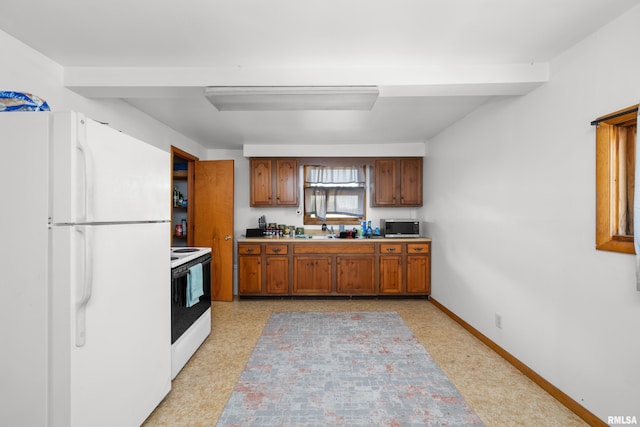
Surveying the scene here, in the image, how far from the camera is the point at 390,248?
183 inches

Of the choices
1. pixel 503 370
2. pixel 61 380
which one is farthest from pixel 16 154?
pixel 503 370

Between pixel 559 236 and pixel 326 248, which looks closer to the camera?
pixel 559 236

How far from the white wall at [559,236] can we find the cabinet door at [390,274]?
131cm

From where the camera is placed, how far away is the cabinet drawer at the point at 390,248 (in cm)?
465

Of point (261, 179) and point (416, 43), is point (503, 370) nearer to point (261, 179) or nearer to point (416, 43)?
point (416, 43)

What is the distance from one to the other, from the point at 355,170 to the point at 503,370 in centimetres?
348

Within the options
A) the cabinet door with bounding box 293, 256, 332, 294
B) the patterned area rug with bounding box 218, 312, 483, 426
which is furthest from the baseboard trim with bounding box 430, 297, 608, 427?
the cabinet door with bounding box 293, 256, 332, 294

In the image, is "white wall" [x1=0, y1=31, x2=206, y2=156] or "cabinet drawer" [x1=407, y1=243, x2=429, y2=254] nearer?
"white wall" [x1=0, y1=31, x2=206, y2=156]

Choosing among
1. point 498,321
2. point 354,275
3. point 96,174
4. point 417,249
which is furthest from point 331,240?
point 96,174

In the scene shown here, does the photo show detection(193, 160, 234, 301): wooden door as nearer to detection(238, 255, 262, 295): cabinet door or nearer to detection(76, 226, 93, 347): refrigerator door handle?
detection(238, 255, 262, 295): cabinet door

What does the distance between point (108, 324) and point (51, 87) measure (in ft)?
6.26

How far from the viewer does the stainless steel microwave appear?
15.8 ft

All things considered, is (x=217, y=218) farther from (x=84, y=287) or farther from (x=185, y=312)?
(x=84, y=287)

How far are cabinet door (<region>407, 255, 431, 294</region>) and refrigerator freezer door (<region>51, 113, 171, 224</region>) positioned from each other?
149 inches
